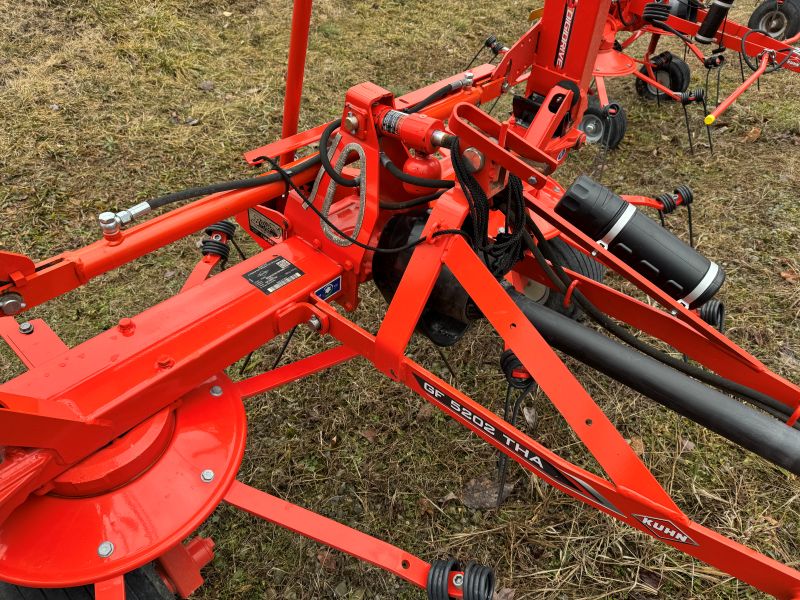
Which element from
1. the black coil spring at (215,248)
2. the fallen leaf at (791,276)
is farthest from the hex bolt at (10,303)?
the fallen leaf at (791,276)

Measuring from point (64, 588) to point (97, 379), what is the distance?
68cm

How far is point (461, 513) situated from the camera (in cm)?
301

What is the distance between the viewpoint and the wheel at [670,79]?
6336mm

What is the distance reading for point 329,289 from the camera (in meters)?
2.57

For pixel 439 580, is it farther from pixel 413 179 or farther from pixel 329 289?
pixel 413 179

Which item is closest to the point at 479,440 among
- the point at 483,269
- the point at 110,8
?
the point at 483,269

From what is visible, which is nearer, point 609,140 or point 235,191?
point 235,191

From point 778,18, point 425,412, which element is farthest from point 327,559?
point 778,18

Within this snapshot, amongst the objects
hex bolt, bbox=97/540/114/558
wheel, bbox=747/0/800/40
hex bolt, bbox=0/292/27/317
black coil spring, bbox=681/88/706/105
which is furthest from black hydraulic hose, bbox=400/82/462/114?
wheel, bbox=747/0/800/40

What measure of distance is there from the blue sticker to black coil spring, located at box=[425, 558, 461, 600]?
1.16 m

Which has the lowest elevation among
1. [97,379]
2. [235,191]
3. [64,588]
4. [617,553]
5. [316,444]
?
[316,444]

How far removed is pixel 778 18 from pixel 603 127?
3283 mm

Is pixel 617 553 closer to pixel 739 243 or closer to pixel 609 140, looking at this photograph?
pixel 739 243

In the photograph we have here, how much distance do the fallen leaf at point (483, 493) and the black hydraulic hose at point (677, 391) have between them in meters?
1.06
